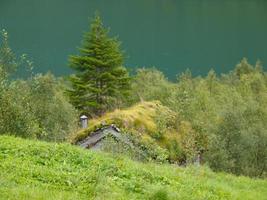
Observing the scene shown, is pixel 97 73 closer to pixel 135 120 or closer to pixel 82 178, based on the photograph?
pixel 135 120

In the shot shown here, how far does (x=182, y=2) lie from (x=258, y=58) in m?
84.6

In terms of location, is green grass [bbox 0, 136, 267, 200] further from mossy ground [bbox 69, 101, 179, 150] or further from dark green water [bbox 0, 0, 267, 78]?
dark green water [bbox 0, 0, 267, 78]

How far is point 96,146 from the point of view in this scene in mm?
26812

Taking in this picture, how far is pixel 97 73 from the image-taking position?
3928 centimetres

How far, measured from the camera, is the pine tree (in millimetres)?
39031

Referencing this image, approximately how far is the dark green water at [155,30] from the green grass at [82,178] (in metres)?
85.0

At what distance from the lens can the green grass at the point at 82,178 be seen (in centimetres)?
1113

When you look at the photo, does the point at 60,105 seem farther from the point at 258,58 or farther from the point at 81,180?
the point at 258,58

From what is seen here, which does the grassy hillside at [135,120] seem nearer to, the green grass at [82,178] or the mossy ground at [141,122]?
the mossy ground at [141,122]

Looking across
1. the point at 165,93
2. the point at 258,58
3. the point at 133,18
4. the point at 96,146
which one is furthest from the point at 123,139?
the point at 133,18

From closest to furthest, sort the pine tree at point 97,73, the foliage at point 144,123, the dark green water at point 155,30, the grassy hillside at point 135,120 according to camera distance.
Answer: the foliage at point 144,123
the grassy hillside at point 135,120
the pine tree at point 97,73
the dark green water at point 155,30

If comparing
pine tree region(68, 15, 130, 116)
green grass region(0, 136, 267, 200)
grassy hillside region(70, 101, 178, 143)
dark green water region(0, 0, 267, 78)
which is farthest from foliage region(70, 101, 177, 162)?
dark green water region(0, 0, 267, 78)

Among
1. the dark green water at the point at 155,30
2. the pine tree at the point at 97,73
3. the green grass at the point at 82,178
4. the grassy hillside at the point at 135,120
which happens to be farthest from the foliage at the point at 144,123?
the dark green water at the point at 155,30

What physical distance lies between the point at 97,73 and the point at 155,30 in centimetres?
10518
